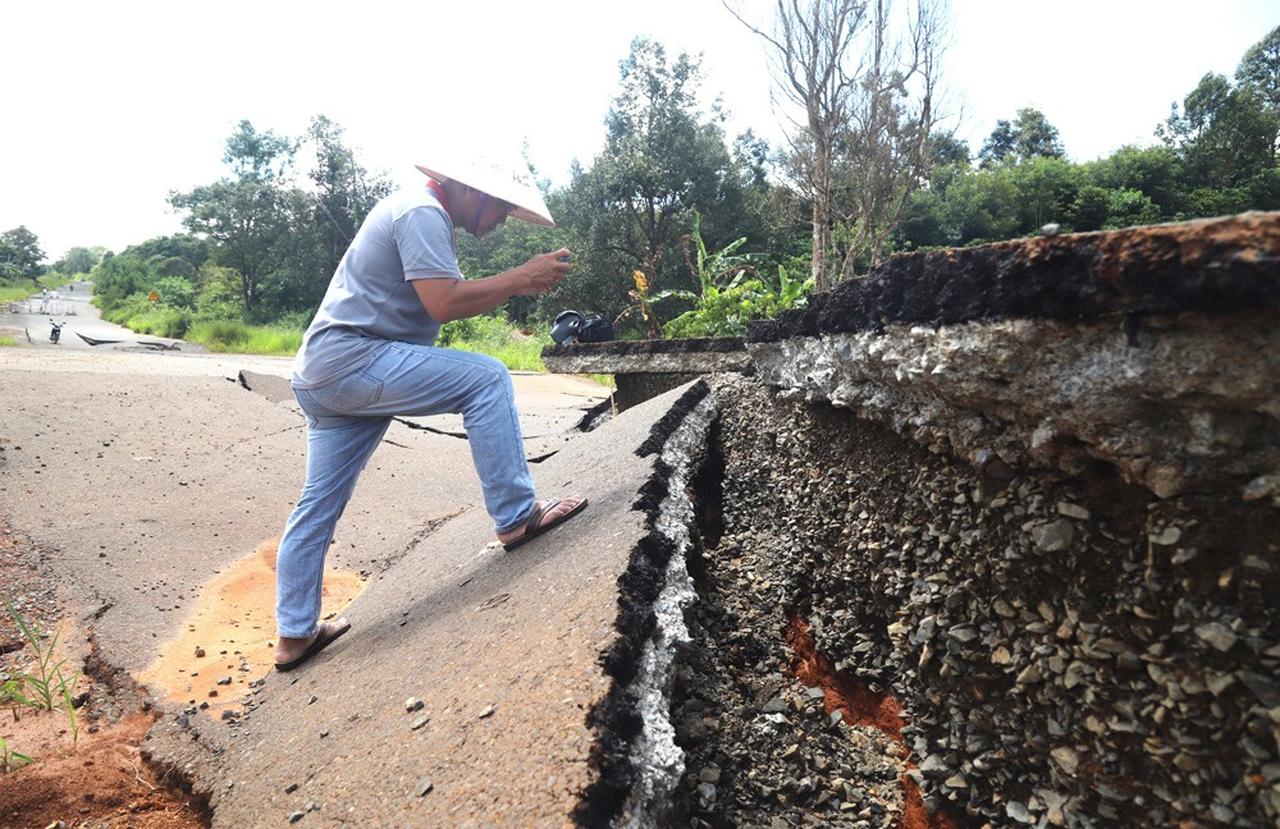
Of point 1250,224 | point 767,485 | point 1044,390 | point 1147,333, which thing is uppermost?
point 1250,224

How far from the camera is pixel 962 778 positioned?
56.0 inches

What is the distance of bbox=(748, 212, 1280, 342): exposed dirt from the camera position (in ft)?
2.88

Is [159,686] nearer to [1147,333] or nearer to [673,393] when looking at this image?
[673,393]

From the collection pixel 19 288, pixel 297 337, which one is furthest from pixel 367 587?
pixel 19 288

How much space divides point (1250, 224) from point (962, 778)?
1.13 m

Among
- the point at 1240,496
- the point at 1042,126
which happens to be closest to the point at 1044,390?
the point at 1240,496

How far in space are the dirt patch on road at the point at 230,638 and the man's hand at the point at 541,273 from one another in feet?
5.66

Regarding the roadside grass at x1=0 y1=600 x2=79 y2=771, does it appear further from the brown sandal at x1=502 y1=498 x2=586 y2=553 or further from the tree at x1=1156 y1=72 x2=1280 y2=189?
the tree at x1=1156 y1=72 x2=1280 y2=189

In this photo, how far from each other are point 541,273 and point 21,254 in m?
67.9

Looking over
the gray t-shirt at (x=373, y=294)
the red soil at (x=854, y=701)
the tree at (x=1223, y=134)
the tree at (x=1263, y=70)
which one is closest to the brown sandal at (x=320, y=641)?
the gray t-shirt at (x=373, y=294)

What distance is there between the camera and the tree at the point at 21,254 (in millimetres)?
47569

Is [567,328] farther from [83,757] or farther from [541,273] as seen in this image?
[83,757]

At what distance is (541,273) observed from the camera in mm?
2434

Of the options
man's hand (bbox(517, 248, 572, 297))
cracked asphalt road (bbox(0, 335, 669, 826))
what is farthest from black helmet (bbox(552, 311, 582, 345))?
man's hand (bbox(517, 248, 572, 297))
